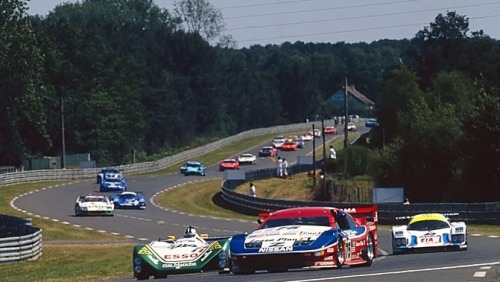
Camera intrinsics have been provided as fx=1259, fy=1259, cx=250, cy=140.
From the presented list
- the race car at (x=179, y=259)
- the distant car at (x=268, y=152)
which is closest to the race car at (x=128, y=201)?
the race car at (x=179, y=259)

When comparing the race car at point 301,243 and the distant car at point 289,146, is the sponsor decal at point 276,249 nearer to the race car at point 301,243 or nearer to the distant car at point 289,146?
the race car at point 301,243

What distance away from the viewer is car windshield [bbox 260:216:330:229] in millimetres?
23234

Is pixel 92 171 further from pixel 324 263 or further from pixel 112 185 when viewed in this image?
pixel 324 263

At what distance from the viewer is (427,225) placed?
107 feet

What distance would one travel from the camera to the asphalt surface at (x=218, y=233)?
20.9 metres

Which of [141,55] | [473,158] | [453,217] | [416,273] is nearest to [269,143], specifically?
[141,55]

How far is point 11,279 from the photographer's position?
104 feet

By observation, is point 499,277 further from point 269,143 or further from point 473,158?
point 269,143

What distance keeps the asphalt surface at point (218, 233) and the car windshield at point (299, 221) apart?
1.00 metres

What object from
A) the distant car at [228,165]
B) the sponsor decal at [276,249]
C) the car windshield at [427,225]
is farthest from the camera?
the distant car at [228,165]

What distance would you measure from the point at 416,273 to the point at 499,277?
1672mm

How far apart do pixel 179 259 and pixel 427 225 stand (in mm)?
10646

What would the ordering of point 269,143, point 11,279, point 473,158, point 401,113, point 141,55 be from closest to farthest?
point 11,279 → point 473,158 → point 401,113 → point 269,143 → point 141,55

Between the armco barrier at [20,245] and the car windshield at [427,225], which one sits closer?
Result: the car windshield at [427,225]
